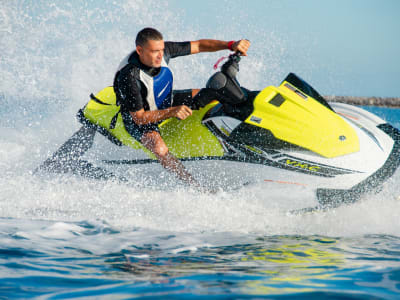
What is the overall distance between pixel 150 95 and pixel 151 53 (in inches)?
11.1

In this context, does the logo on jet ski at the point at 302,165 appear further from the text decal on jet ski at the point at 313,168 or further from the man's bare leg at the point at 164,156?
the man's bare leg at the point at 164,156

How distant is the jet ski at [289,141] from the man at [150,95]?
10 centimetres

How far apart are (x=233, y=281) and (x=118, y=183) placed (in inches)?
73.7

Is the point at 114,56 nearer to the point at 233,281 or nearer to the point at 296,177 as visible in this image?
the point at 296,177

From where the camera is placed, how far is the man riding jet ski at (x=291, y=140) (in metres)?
2.78

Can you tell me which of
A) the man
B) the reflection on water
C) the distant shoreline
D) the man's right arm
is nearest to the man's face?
the man

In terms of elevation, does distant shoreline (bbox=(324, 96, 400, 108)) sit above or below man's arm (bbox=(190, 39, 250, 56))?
above

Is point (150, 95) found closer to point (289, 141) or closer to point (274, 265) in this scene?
point (289, 141)

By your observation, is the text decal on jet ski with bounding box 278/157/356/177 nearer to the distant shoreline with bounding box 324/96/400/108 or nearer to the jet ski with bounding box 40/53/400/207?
the jet ski with bounding box 40/53/400/207

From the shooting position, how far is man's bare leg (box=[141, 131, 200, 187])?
308 centimetres

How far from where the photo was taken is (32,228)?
2719 millimetres

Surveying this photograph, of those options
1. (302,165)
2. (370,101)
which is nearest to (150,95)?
(302,165)

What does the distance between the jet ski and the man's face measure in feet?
1.32

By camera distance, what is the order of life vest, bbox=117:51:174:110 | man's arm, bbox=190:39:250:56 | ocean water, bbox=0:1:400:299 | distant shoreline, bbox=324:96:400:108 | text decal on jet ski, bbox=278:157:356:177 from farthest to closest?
distant shoreline, bbox=324:96:400:108
man's arm, bbox=190:39:250:56
life vest, bbox=117:51:174:110
text decal on jet ski, bbox=278:157:356:177
ocean water, bbox=0:1:400:299
